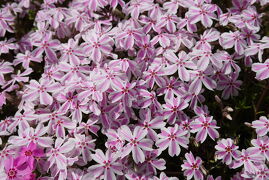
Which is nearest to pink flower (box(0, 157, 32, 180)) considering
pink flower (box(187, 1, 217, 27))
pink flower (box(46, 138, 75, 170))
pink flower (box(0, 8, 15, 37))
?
pink flower (box(46, 138, 75, 170))

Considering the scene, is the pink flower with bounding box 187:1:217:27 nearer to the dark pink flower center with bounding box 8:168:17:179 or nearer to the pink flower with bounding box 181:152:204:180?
the pink flower with bounding box 181:152:204:180

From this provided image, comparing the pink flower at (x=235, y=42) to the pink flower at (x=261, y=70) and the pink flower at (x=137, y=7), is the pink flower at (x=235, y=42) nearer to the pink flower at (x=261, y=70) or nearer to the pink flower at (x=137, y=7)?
the pink flower at (x=261, y=70)

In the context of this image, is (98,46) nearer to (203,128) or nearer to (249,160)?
(203,128)

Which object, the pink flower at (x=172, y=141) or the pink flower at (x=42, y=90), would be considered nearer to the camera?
the pink flower at (x=172, y=141)

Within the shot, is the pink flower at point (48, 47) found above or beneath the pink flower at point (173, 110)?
above

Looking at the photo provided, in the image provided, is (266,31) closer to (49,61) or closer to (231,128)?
(231,128)

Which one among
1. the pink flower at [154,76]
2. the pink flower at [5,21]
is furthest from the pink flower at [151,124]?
the pink flower at [5,21]

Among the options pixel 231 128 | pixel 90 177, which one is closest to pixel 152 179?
pixel 90 177

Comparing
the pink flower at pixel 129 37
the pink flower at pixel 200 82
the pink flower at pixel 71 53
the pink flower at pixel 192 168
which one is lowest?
the pink flower at pixel 192 168
